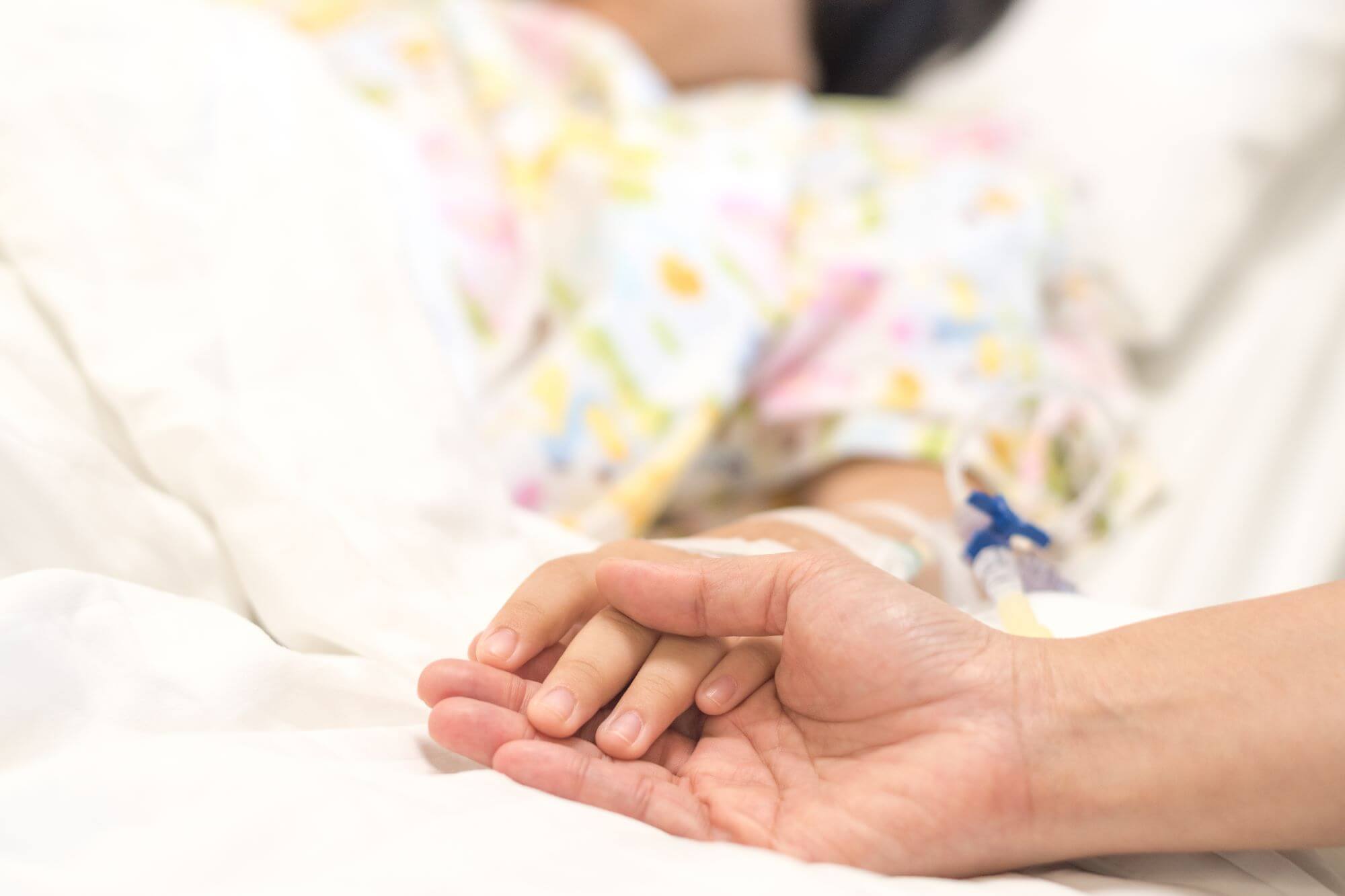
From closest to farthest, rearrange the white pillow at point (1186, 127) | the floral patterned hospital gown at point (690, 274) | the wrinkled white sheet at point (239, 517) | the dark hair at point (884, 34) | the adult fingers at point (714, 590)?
the wrinkled white sheet at point (239, 517) → the adult fingers at point (714, 590) → the floral patterned hospital gown at point (690, 274) → the white pillow at point (1186, 127) → the dark hair at point (884, 34)

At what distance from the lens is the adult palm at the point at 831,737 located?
46 cm

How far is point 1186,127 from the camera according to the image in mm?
1166

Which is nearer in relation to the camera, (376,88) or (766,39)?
(376,88)

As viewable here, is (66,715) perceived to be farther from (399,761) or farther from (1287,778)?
(1287,778)

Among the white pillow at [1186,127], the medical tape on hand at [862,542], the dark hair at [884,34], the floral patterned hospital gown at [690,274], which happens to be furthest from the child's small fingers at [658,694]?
the dark hair at [884,34]

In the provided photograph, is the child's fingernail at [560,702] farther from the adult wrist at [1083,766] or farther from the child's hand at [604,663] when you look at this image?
the adult wrist at [1083,766]

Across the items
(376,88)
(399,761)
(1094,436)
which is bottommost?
(1094,436)

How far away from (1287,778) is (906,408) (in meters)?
0.57

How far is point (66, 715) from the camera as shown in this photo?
1.42 ft

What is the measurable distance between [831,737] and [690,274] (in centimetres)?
57

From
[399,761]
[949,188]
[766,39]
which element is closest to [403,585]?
[399,761]

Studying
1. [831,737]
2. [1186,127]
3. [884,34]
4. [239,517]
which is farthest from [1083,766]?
[884,34]

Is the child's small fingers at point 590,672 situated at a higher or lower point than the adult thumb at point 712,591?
lower

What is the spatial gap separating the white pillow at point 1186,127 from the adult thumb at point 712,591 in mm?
838
